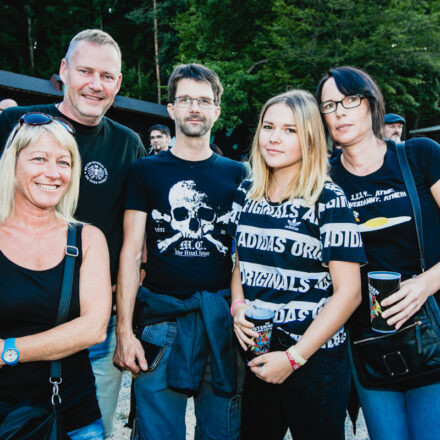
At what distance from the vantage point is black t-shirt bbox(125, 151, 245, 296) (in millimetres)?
2363

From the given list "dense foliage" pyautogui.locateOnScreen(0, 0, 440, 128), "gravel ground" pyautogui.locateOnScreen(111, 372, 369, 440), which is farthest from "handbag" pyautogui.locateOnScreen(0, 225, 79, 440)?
"dense foliage" pyautogui.locateOnScreen(0, 0, 440, 128)

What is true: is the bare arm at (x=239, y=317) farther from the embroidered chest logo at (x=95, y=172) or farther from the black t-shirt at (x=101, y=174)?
the embroidered chest logo at (x=95, y=172)

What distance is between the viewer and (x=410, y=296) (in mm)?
1849

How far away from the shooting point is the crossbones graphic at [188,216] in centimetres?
239

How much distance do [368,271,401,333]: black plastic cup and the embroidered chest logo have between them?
173 centimetres

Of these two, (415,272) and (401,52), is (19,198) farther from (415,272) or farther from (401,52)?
(401,52)

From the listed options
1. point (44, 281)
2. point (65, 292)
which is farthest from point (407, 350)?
point (44, 281)

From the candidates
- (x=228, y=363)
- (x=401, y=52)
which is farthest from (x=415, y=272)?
(x=401, y=52)

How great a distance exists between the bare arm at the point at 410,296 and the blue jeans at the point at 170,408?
986 mm

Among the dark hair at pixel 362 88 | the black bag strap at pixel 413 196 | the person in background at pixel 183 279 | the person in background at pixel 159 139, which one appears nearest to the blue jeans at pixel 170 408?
the person in background at pixel 183 279

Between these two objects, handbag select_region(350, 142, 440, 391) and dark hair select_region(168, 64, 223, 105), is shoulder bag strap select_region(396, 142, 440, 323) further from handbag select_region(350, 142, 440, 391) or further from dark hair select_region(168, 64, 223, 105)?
dark hair select_region(168, 64, 223, 105)

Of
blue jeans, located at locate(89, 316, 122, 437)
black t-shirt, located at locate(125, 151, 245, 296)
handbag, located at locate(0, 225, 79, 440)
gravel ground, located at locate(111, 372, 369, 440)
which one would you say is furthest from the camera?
gravel ground, located at locate(111, 372, 369, 440)

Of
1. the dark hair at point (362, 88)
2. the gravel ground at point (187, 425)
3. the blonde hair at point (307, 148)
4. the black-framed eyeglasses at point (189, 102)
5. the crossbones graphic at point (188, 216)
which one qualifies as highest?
the black-framed eyeglasses at point (189, 102)

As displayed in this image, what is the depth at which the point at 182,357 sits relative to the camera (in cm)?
218
